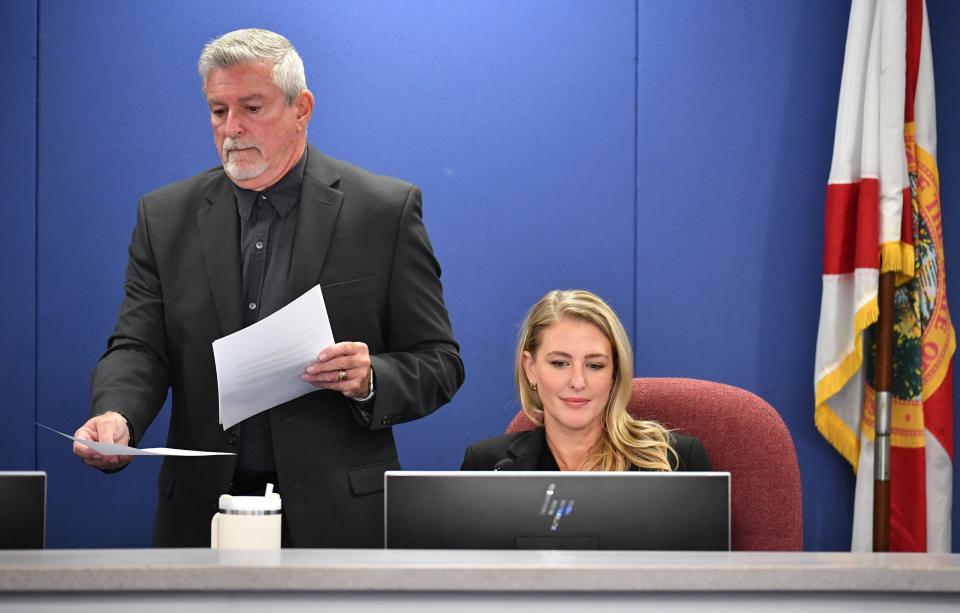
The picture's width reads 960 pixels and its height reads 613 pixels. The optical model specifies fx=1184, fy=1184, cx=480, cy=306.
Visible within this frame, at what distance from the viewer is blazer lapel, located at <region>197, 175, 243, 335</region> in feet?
7.79

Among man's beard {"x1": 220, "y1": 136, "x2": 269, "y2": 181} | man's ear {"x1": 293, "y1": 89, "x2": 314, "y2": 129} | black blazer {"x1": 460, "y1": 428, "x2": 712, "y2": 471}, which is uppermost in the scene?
man's ear {"x1": 293, "y1": 89, "x2": 314, "y2": 129}

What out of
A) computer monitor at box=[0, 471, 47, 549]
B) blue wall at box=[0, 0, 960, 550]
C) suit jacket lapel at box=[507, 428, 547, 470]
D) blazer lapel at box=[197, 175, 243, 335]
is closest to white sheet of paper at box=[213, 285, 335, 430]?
blazer lapel at box=[197, 175, 243, 335]

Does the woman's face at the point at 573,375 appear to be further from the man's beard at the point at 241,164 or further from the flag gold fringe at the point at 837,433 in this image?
the flag gold fringe at the point at 837,433

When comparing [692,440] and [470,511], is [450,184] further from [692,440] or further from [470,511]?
[470,511]

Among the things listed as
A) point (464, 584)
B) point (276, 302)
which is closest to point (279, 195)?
point (276, 302)

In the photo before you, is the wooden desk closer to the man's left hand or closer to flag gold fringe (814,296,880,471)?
the man's left hand

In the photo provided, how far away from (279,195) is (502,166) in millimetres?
1432

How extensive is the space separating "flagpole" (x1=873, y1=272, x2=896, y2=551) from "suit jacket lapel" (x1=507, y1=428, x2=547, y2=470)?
1518 millimetres

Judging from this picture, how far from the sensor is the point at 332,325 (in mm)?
2418

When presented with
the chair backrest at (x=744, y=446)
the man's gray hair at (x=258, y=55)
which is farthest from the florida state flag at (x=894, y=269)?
the man's gray hair at (x=258, y=55)

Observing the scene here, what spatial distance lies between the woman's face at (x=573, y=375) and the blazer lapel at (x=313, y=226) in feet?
1.76

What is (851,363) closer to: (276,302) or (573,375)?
(573,375)

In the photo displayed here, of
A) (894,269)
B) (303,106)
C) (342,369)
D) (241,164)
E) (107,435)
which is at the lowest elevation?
(107,435)

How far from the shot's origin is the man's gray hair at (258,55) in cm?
237
